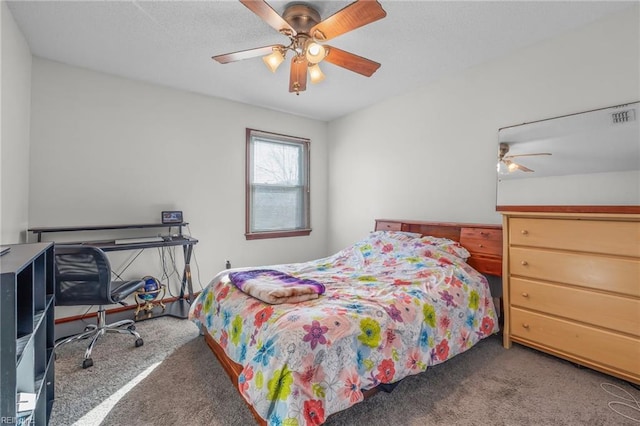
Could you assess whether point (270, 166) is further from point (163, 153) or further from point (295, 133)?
point (163, 153)

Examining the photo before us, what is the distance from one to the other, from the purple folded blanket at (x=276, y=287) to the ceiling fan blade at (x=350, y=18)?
1.66 meters

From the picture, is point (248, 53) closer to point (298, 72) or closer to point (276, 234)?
point (298, 72)

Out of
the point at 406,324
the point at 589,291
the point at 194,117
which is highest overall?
the point at 194,117

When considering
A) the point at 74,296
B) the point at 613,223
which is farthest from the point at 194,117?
the point at 613,223

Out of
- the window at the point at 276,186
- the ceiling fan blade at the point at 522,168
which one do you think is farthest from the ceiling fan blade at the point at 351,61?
the window at the point at 276,186

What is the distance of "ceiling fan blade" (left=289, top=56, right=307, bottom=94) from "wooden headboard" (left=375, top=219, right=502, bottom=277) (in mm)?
1941

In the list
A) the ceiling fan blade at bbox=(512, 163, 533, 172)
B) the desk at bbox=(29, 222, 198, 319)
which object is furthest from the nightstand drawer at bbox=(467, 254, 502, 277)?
the desk at bbox=(29, 222, 198, 319)

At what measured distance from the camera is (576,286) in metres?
1.97

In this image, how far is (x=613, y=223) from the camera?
1.83 m

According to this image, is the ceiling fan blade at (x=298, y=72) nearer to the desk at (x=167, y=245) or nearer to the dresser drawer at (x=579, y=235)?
the desk at (x=167, y=245)

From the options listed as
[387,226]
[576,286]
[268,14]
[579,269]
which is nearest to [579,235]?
[579,269]

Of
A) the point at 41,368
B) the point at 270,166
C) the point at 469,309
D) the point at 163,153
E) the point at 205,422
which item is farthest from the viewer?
the point at 270,166

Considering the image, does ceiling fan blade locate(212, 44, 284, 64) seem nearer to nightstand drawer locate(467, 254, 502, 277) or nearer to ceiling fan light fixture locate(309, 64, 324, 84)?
ceiling fan light fixture locate(309, 64, 324, 84)

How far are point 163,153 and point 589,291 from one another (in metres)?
4.08
